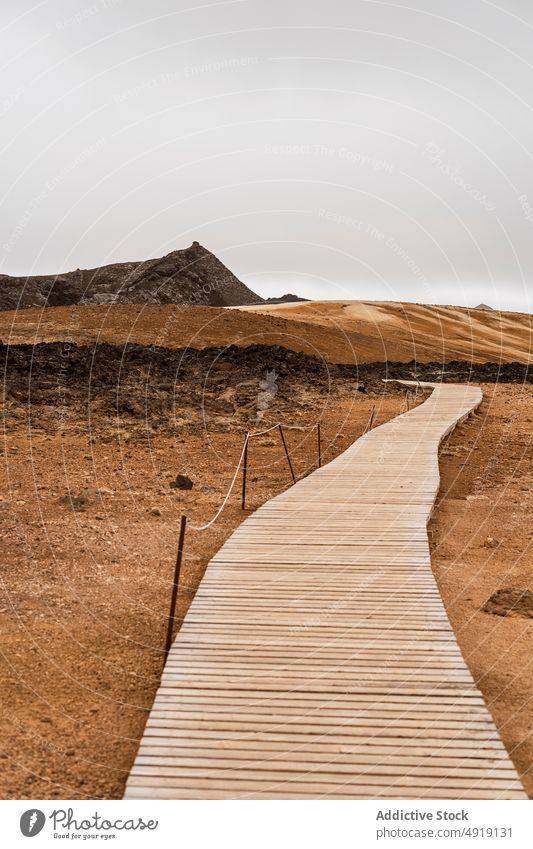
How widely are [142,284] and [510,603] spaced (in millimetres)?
98043

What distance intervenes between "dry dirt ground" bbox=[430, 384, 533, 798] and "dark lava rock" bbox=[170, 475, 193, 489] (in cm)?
460

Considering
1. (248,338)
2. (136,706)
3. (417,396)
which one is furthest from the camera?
(248,338)

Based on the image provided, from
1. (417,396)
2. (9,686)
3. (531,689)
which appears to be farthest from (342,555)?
(417,396)

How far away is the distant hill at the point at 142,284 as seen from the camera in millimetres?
99062

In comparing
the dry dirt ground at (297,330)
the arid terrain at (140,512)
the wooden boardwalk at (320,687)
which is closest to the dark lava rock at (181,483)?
the arid terrain at (140,512)

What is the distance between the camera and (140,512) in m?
13.0

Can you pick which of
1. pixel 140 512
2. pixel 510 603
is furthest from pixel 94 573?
pixel 510 603

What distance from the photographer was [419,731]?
5.73 metres

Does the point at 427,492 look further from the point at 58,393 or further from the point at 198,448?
the point at 58,393

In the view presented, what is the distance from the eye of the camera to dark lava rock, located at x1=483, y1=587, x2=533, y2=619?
9172 millimetres

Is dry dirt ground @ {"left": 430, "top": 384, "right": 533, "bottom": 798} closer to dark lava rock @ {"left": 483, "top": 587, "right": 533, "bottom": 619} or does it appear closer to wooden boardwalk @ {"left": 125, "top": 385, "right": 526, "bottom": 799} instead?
dark lava rock @ {"left": 483, "top": 587, "right": 533, "bottom": 619}

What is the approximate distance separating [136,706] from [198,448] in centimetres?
1283

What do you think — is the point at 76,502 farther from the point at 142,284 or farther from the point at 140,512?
the point at 142,284

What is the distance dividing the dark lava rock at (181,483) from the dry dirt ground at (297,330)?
22.3 m
